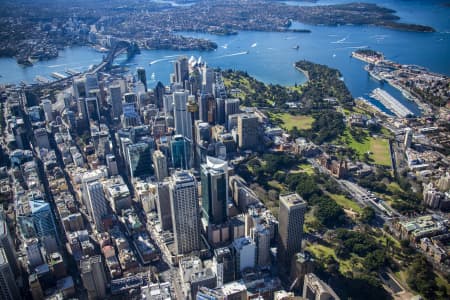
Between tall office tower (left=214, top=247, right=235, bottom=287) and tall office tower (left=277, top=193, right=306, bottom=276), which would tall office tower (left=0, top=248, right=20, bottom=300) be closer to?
tall office tower (left=214, top=247, right=235, bottom=287)

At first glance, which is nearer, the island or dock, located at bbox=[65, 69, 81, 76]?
dock, located at bbox=[65, 69, 81, 76]

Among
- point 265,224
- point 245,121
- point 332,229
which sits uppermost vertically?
point 245,121

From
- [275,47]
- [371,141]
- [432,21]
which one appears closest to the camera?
[371,141]

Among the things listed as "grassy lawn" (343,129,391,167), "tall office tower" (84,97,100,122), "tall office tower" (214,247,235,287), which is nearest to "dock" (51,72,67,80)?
"tall office tower" (84,97,100,122)

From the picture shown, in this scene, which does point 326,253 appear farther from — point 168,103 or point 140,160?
point 168,103

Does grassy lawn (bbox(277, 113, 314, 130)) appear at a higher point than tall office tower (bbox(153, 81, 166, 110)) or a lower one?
lower

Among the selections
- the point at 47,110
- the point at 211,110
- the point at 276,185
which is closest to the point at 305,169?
the point at 276,185

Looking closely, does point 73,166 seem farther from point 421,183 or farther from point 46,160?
point 421,183

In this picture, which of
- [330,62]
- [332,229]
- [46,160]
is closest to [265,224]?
[332,229]
